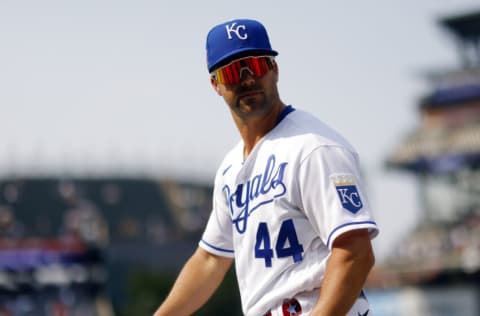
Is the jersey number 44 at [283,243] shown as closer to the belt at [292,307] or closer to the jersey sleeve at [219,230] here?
the belt at [292,307]

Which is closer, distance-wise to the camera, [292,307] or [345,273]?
[345,273]

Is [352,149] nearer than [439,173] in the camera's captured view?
Yes

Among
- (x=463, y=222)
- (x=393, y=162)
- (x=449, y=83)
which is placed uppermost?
(x=449, y=83)

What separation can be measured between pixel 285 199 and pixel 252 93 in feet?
1.30

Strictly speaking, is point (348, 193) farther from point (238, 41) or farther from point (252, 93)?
point (238, 41)

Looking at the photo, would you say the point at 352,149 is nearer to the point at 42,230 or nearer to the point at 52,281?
the point at 52,281

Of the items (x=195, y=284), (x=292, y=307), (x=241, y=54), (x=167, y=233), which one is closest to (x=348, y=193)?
(x=292, y=307)

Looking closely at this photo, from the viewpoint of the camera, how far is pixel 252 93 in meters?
3.53

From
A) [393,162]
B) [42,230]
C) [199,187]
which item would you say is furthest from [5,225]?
[393,162]

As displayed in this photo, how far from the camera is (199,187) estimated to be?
244ft

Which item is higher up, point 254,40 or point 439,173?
point 254,40

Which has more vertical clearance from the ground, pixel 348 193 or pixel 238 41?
pixel 238 41

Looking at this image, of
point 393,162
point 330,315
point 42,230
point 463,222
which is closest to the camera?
point 330,315

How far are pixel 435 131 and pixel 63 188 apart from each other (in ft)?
95.7
